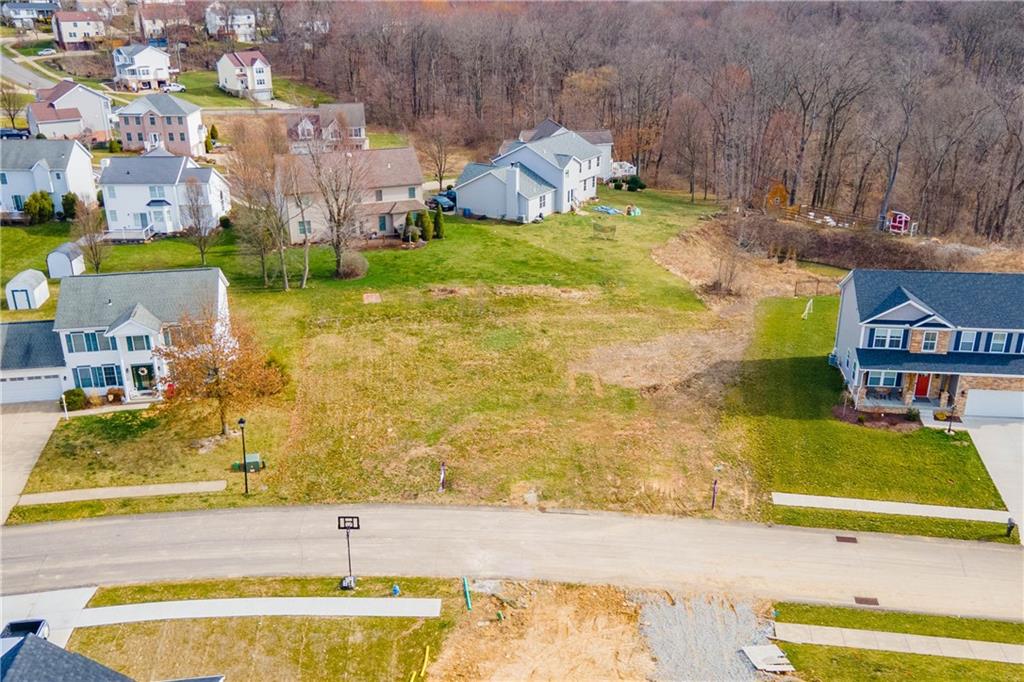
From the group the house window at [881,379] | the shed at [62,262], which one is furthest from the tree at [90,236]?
the house window at [881,379]

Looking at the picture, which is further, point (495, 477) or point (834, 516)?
point (495, 477)

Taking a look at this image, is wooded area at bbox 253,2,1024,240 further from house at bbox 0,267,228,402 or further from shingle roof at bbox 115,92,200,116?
house at bbox 0,267,228,402

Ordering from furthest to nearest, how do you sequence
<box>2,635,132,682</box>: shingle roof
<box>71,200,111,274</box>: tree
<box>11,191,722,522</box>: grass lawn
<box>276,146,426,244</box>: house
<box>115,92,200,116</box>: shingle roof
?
<box>115,92,200,116</box>: shingle roof
<box>276,146,426,244</box>: house
<box>71,200,111,274</box>: tree
<box>11,191,722,522</box>: grass lawn
<box>2,635,132,682</box>: shingle roof

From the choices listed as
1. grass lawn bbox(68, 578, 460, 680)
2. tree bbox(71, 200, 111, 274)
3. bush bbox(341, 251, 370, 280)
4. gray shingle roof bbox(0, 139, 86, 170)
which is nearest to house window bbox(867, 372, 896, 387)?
grass lawn bbox(68, 578, 460, 680)

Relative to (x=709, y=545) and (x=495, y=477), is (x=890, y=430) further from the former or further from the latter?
(x=495, y=477)

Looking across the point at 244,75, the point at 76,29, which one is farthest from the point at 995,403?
the point at 76,29

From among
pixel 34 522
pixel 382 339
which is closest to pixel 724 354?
pixel 382 339
